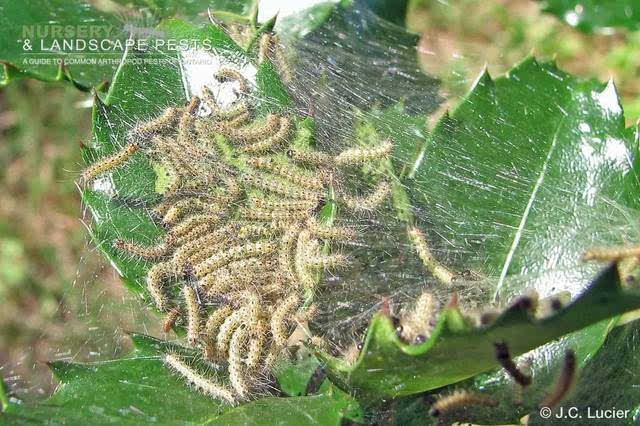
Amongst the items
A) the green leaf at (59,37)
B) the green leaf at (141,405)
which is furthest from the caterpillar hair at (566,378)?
the green leaf at (59,37)

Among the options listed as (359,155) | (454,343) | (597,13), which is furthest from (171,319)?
(597,13)

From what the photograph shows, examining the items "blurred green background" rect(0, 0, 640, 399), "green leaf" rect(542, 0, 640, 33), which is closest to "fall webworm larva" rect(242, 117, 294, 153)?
"green leaf" rect(542, 0, 640, 33)

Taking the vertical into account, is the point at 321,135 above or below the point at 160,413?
above

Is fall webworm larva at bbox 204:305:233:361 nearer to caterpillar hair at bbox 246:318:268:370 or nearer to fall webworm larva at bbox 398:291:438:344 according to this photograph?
caterpillar hair at bbox 246:318:268:370

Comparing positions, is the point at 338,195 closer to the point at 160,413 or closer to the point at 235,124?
the point at 235,124

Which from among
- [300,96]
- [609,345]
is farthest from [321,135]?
[609,345]
